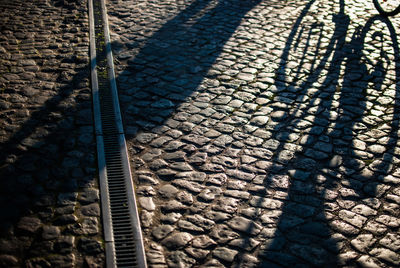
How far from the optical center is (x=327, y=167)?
177 inches

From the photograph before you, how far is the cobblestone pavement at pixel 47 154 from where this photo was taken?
3.35 metres

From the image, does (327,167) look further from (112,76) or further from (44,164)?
(112,76)

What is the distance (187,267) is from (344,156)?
251 centimetres

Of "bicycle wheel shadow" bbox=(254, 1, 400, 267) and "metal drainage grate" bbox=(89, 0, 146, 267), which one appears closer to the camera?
"metal drainage grate" bbox=(89, 0, 146, 267)

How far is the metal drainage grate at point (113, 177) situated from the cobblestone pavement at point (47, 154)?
103mm

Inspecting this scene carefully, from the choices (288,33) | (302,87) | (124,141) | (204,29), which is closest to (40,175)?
(124,141)

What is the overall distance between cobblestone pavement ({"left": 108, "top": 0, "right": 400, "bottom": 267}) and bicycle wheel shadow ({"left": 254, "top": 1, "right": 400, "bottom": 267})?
14mm

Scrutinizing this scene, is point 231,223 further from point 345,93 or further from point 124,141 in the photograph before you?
point 345,93

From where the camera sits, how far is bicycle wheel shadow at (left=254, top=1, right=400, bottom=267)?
3557mm

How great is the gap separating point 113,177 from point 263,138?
1.97 meters

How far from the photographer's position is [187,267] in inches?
129

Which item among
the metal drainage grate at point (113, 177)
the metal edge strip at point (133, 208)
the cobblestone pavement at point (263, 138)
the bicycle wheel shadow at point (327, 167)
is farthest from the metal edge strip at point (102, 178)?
the bicycle wheel shadow at point (327, 167)

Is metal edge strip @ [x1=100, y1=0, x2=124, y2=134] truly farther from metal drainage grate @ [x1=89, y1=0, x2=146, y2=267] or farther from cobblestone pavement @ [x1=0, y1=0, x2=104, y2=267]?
cobblestone pavement @ [x1=0, y1=0, x2=104, y2=267]

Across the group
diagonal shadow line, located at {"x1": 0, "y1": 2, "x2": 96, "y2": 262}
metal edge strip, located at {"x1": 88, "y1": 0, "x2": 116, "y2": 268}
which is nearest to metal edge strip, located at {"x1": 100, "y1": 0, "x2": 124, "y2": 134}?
metal edge strip, located at {"x1": 88, "y1": 0, "x2": 116, "y2": 268}
